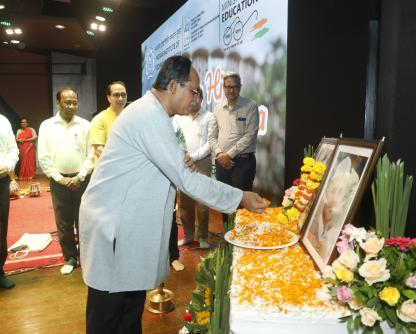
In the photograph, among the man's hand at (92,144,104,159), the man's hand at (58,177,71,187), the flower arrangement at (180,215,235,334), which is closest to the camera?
the flower arrangement at (180,215,235,334)

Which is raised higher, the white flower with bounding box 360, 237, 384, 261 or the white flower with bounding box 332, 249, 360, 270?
the white flower with bounding box 360, 237, 384, 261

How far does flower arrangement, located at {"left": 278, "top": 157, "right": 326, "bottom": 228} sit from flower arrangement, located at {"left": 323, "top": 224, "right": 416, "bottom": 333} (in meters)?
0.53

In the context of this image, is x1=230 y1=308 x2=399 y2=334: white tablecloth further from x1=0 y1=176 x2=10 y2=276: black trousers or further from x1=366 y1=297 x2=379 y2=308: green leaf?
x1=0 y1=176 x2=10 y2=276: black trousers

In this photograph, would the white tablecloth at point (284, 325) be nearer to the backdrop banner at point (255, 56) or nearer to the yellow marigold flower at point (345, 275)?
the yellow marigold flower at point (345, 275)

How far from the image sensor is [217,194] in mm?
1374

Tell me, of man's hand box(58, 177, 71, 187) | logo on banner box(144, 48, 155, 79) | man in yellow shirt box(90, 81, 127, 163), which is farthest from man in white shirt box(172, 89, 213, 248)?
logo on banner box(144, 48, 155, 79)

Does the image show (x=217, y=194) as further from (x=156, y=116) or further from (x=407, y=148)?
(x=407, y=148)

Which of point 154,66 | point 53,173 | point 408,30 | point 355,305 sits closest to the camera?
point 355,305

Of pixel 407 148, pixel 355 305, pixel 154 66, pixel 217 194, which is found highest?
pixel 154 66

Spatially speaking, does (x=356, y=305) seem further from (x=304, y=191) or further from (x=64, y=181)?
(x=64, y=181)

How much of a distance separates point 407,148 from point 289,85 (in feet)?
7.29

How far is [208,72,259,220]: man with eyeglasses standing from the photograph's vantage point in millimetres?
3820

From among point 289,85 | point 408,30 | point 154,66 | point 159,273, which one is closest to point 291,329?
point 159,273

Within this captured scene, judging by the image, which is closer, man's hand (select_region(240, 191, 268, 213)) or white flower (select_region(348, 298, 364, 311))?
white flower (select_region(348, 298, 364, 311))
